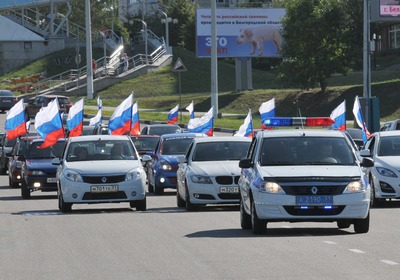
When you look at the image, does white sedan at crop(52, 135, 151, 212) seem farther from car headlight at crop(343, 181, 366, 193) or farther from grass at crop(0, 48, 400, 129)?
grass at crop(0, 48, 400, 129)

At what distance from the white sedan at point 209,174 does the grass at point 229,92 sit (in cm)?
2892

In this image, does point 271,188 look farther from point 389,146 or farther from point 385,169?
point 389,146

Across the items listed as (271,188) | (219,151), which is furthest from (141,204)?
(271,188)

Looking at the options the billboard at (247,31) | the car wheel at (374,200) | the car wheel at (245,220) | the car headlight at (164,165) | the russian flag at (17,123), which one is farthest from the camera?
the billboard at (247,31)

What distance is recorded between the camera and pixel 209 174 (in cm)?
2211

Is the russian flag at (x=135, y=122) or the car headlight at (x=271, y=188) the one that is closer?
the car headlight at (x=271, y=188)

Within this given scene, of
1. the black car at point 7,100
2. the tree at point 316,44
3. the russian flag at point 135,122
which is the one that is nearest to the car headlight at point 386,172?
the russian flag at point 135,122

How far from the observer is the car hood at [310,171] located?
53.2 ft

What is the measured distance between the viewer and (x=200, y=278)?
11.7 m

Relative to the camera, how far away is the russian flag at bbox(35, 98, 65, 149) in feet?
101

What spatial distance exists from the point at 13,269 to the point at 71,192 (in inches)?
362

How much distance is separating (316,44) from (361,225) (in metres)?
45.8

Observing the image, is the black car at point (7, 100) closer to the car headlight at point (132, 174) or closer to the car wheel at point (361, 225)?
the car headlight at point (132, 174)

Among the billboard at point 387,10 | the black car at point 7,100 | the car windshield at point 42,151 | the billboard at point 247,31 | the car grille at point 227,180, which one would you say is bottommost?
the black car at point 7,100
